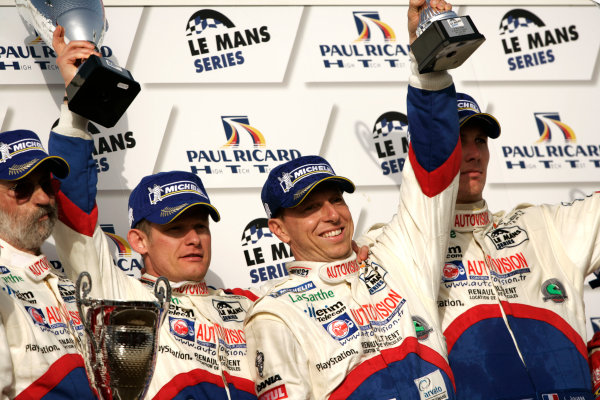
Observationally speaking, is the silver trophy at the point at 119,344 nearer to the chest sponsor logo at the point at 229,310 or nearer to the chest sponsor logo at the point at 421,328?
the chest sponsor logo at the point at 229,310

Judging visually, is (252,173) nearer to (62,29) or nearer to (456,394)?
(62,29)

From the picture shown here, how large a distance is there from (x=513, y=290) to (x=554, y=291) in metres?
Result: 0.14

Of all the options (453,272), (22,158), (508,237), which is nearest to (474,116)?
(508,237)

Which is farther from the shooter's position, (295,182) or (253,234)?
(253,234)

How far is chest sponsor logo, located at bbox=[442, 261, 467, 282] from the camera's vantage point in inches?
117

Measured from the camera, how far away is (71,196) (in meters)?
2.91

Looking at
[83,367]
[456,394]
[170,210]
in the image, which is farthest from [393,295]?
[83,367]

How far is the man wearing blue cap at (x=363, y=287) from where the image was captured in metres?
2.53

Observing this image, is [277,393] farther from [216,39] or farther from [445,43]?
[216,39]

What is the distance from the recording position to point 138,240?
119 inches

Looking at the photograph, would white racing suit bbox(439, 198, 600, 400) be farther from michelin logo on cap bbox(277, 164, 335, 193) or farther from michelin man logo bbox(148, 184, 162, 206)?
michelin man logo bbox(148, 184, 162, 206)

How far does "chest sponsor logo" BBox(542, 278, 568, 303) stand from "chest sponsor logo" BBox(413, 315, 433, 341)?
54 cm

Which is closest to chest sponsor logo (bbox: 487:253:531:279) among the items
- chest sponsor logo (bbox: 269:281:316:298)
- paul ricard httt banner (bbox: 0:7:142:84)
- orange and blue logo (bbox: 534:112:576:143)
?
chest sponsor logo (bbox: 269:281:316:298)

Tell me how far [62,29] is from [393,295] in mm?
1627
